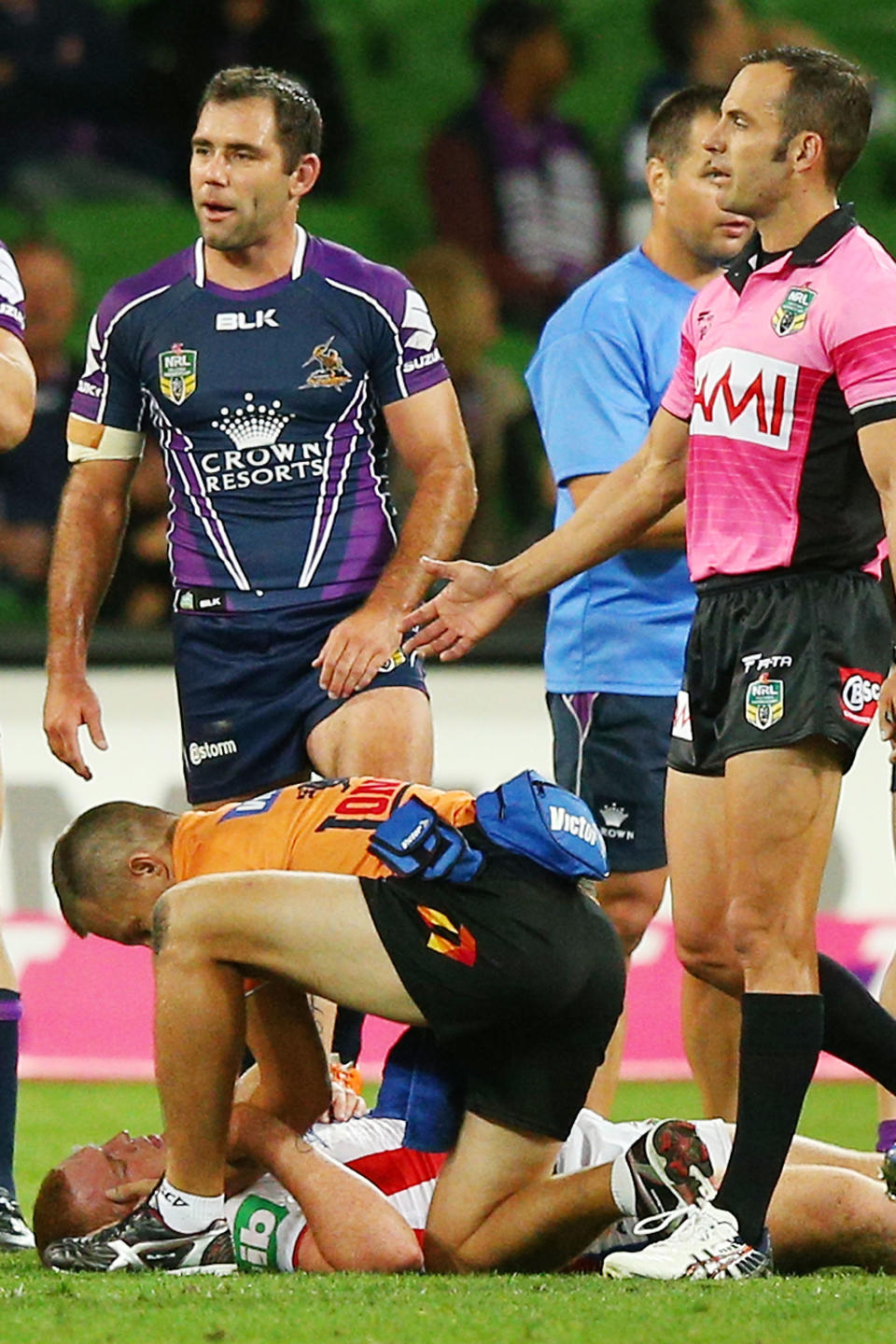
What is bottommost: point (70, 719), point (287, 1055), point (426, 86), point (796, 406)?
point (287, 1055)

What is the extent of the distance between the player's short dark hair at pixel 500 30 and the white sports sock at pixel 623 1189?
21.1 feet

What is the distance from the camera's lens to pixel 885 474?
3.73 m

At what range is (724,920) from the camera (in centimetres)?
410

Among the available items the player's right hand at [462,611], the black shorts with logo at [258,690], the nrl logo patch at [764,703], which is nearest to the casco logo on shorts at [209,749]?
the black shorts with logo at [258,690]

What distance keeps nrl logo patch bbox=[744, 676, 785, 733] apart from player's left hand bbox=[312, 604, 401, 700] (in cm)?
120

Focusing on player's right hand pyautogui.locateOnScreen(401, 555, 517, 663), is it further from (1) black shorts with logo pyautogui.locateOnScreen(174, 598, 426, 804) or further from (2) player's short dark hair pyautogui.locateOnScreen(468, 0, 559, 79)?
(2) player's short dark hair pyautogui.locateOnScreen(468, 0, 559, 79)

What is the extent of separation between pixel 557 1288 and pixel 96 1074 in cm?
351

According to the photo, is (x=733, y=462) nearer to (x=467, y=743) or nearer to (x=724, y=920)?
(x=724, y=920)

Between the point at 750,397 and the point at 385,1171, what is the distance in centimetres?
144

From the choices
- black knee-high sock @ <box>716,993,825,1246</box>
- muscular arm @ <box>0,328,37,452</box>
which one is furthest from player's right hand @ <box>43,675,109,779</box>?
black knee-high sock @ <box>716,993,825,1246</box>

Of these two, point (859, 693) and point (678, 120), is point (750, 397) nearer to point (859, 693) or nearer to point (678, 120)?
point (859, 693)

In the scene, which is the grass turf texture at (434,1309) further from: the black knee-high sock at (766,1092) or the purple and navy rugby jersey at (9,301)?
the purple and navy rugby jersey at (9,301)

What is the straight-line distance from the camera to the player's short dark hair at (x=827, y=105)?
3.95 metres

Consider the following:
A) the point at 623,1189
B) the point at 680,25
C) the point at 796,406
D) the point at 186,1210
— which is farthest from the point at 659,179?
the point at 680,25
